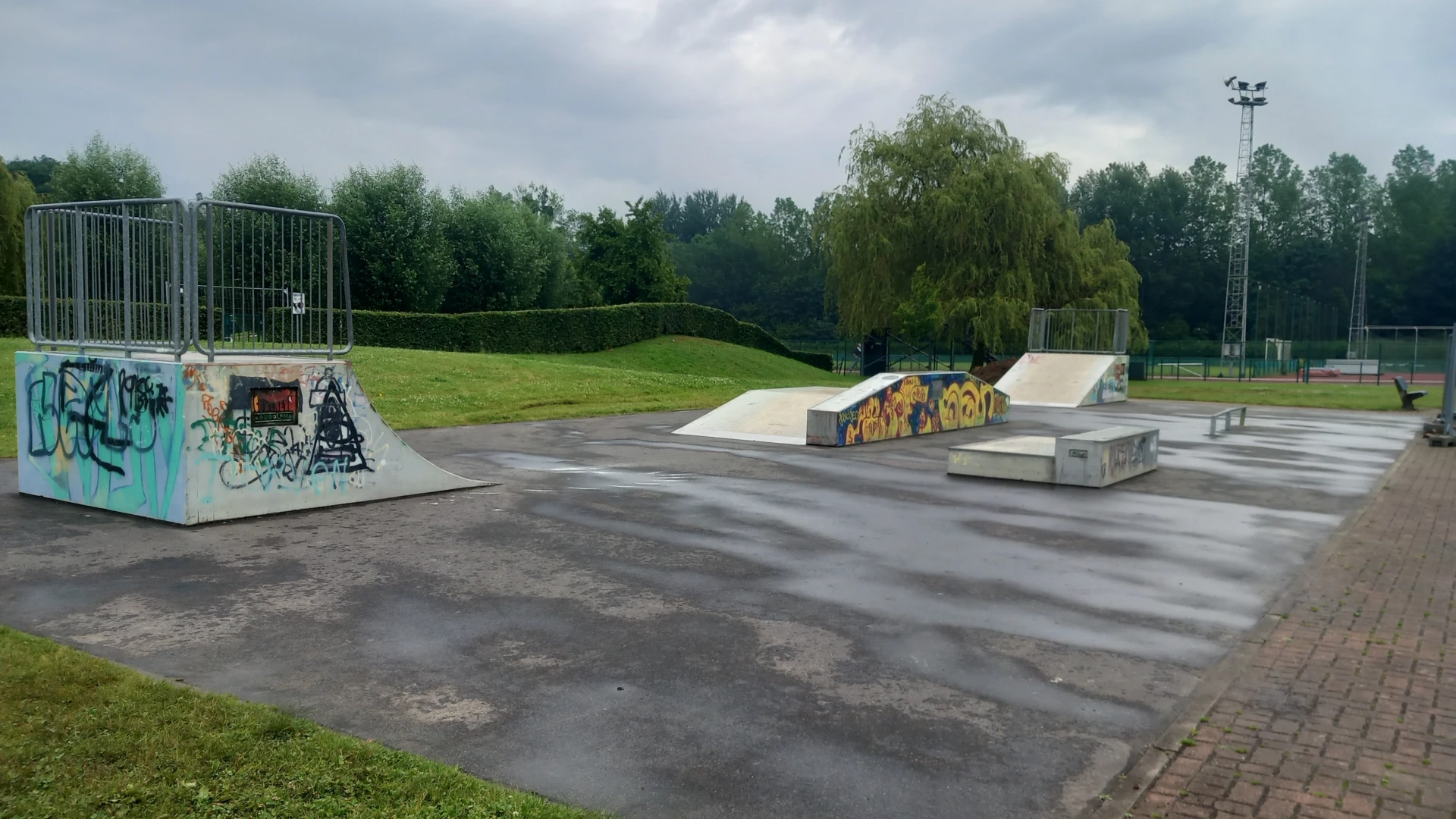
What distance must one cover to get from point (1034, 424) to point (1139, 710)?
682 inches

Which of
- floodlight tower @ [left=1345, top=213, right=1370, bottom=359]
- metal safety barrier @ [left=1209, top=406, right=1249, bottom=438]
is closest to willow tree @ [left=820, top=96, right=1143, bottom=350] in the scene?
metal safety barrier @ [left=1209, top=406, right=1249, bottom=438]

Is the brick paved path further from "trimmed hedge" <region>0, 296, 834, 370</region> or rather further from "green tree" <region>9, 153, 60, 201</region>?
"green tree" <region>9, 153, 60, 201</region>

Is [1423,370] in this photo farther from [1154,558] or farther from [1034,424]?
[1154,558]

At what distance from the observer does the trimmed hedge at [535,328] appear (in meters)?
35.0

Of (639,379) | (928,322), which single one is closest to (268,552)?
(639,379)

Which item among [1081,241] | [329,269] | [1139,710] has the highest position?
[1081,241]

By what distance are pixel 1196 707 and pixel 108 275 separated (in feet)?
30.2

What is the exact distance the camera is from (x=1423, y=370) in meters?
53.0

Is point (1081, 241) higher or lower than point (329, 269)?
higher

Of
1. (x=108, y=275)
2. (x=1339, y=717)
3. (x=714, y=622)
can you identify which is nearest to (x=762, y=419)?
(x=108, y=275)

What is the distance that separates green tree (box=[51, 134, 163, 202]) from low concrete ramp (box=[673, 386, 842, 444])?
113ft

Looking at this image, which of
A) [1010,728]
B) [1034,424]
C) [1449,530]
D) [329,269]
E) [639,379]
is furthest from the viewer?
[639,379]

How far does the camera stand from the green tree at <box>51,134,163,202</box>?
4256 centimetres

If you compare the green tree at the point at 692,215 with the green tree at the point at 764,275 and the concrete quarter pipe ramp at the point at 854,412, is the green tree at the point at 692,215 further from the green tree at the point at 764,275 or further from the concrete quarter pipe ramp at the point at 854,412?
the concrete quarter pipe ramp at the point at 854,412
